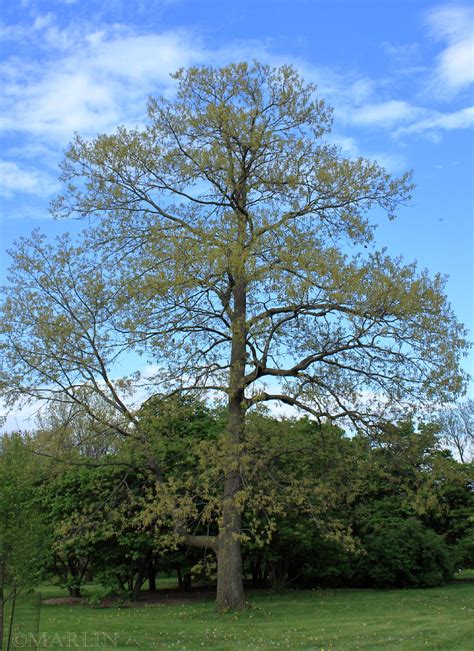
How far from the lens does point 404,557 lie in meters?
24.4

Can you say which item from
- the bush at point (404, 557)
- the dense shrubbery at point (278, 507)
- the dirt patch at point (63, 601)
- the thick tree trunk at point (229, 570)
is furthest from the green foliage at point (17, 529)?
the bush at point (404, 557)

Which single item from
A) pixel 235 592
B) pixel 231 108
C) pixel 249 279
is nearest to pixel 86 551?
pixel 235 592

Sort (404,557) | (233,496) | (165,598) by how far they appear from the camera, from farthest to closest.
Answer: (404,557) < (165,598) < (233,496)

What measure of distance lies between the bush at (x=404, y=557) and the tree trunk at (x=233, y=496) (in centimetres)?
905

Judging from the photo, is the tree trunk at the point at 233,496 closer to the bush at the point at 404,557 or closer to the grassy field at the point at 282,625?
the grassy field at the point at 282,625

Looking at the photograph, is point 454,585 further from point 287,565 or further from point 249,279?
point 249,279

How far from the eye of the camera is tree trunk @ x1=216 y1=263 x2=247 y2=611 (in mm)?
15969

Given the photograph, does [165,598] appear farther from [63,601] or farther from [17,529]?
[17,529]

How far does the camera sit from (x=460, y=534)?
2817cm

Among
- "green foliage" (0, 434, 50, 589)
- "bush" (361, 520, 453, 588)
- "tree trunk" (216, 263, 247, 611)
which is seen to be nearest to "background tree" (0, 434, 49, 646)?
"green foliage" (0, 434, 50, 589)

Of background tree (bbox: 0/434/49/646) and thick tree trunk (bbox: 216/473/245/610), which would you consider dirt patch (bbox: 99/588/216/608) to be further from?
background tree (bbox: 0/434/49/646)

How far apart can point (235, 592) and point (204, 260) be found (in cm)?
817

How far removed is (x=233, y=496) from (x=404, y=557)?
11.3 m

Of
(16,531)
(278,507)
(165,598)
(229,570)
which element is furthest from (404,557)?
(16,531)
